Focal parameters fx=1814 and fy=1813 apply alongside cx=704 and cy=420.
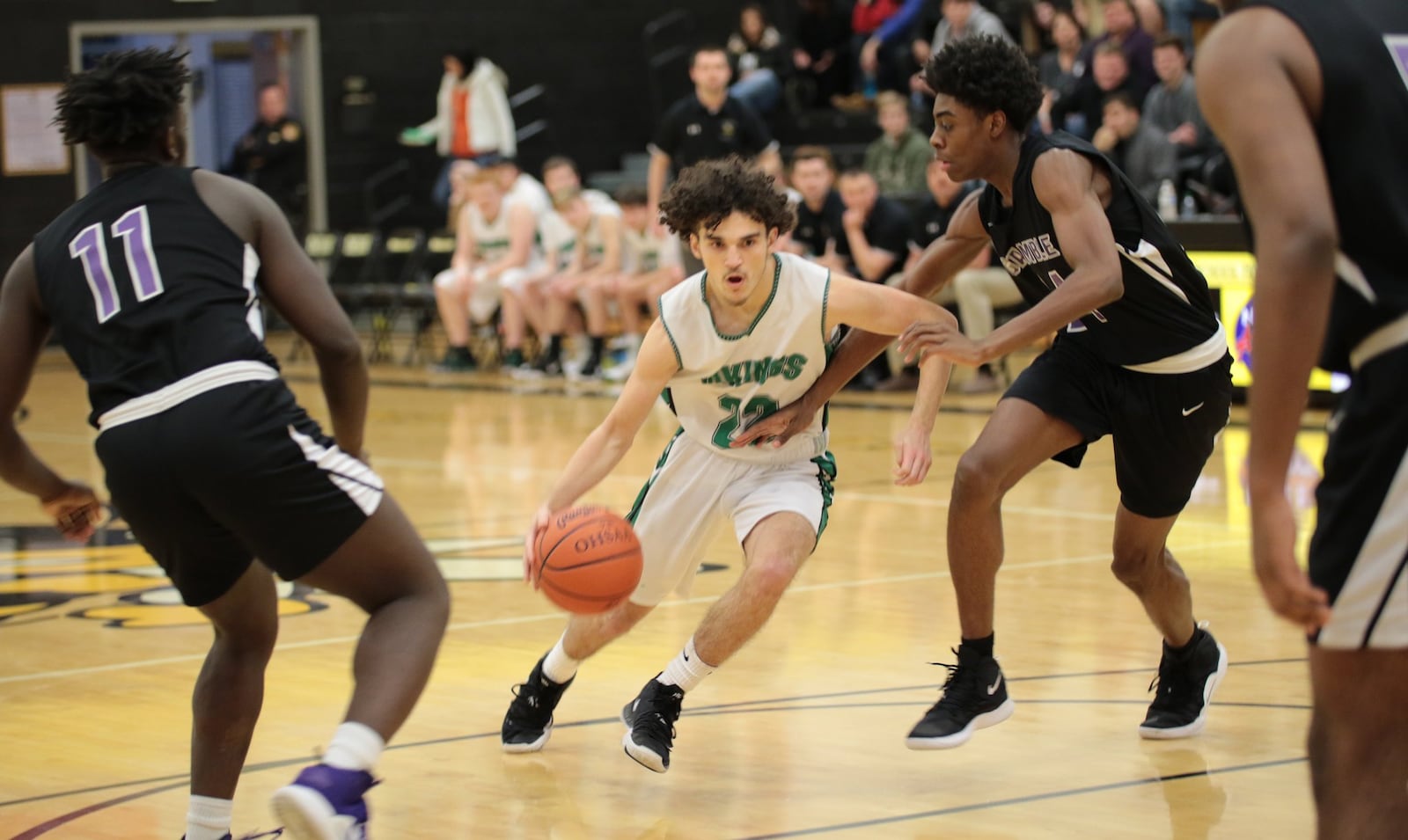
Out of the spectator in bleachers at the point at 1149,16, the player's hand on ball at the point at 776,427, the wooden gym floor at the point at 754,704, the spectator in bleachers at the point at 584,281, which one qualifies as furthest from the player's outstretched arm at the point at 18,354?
the spectator in bleachers at the point at 1149,16

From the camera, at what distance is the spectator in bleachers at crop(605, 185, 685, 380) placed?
14836 mm

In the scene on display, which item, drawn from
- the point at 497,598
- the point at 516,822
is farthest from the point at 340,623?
the point at 516,822

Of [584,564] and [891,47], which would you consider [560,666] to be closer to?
[584,564]

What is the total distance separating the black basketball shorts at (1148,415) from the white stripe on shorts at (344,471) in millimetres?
1977

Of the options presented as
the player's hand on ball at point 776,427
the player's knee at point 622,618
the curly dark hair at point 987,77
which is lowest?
the player's knee at point 622,618

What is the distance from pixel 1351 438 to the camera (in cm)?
258

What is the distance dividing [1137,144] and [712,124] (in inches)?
121

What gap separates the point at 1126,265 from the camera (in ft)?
15.2

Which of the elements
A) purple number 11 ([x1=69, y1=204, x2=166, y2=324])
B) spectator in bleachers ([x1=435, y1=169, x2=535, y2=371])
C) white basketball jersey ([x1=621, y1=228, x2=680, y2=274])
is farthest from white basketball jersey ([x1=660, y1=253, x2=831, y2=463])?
spectator in bleachers ([x1=435, y1=169, x2=535, y2=371])

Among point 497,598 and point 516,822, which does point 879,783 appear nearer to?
point 516,822

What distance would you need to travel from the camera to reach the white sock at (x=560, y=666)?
16.1 feet

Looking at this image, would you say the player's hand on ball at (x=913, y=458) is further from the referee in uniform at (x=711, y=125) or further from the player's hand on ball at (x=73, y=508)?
the referee in uniform at (x=711, y=125)

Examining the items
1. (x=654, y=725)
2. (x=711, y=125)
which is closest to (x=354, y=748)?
(x=654, y=725)

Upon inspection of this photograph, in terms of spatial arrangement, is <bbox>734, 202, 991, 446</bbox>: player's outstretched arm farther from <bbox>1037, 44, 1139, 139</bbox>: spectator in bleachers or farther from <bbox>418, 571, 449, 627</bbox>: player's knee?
<bbox>1037, 44, 1139, 139</bbox>: spectator in bleachers
